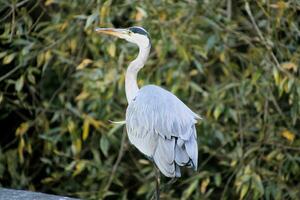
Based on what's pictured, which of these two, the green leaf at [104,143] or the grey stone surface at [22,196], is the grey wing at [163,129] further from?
the green leaf at [104,143]

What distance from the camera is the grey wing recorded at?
3186mm

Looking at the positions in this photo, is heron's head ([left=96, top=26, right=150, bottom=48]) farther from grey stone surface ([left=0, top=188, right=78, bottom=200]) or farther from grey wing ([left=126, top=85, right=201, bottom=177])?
grey stone surface ([left=0, top=188, right=78, bottom=200])

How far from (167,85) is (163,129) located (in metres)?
1.61

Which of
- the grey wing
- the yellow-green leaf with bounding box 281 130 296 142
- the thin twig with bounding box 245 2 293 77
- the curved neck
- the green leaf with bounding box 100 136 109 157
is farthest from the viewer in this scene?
the green leaf with bounding box 100 136 109 157

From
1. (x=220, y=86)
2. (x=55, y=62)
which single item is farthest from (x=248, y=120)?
(x=55, y=62)

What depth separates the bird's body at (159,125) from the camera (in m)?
3.19

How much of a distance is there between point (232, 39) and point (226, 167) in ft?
3.12

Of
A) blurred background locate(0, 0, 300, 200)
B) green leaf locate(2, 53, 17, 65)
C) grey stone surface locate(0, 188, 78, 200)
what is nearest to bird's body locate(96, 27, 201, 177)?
grey stone surface locate(0, 188, 78, 200)

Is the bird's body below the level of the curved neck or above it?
below

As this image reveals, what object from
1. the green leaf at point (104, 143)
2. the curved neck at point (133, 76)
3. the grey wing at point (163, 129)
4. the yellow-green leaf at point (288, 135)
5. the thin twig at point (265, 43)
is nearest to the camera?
the grey wing at point (163, 129)

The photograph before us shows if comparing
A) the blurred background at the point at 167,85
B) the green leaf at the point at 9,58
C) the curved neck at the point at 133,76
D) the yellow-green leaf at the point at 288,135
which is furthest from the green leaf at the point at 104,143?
the curved neck at the point at 133,76

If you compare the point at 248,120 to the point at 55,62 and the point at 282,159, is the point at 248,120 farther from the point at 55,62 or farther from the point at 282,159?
the point at 55,62

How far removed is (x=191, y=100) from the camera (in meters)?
5.03

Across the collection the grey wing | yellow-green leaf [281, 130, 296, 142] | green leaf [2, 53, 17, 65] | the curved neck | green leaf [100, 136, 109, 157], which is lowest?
green leaf [100, 136, 109, 157]
